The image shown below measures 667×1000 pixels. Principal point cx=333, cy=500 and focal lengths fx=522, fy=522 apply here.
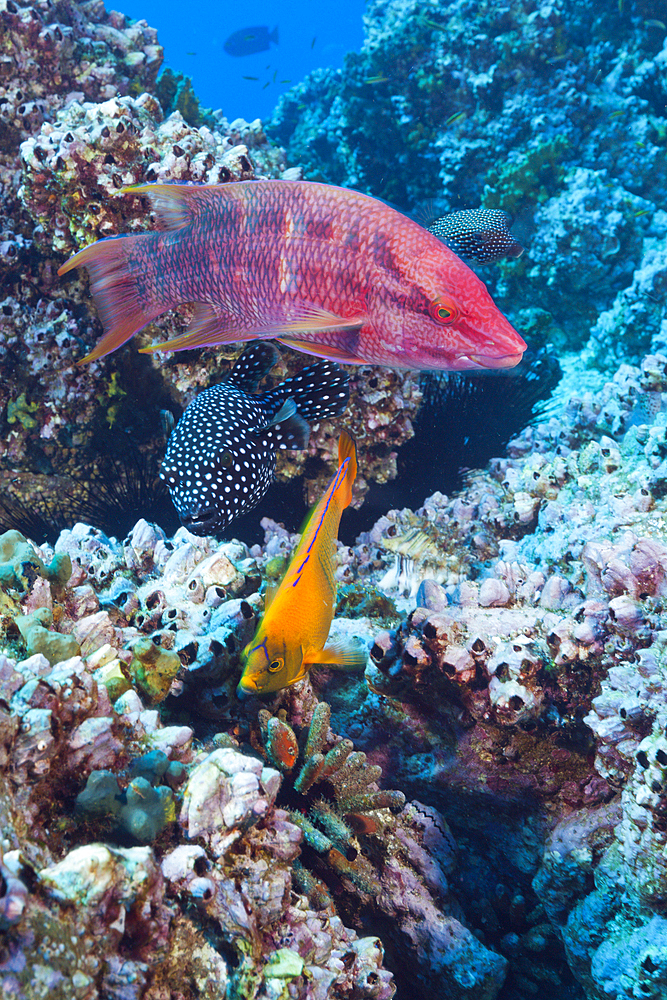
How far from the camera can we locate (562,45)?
30.3 ft

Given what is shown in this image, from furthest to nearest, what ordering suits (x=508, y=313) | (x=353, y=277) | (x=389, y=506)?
(x=508, y=313) < (x=389, y=506) < (x=353, y=277)

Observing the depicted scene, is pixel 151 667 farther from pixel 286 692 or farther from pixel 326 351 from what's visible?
pixel 326 351

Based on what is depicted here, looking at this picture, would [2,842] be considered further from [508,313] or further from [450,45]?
[450,45]

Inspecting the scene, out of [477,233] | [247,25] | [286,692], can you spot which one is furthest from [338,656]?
[247,25]

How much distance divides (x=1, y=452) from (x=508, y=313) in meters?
7.64

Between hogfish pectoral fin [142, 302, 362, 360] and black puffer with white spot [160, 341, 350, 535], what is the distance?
629 mm

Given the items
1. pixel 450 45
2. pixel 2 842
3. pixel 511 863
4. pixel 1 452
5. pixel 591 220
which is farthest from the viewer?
pixel 450 45

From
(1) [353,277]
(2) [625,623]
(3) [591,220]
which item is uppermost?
(3) [591,220]

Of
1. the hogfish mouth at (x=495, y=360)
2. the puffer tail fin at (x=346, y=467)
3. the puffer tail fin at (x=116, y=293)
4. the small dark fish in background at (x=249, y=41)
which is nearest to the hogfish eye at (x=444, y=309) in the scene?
the hogfish mouth at (x=495, y=360)

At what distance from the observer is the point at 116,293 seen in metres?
2.66

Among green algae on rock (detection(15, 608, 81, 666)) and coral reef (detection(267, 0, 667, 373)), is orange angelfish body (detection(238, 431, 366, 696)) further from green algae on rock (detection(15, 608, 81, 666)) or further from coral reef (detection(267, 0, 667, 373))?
coral reef (detection(267, 0, 667, 373))

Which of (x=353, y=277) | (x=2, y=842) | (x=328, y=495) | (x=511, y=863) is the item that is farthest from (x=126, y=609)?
(x=511, y=863)

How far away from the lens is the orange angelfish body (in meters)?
1.71

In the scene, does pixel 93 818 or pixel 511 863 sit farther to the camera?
pixel 511 863
